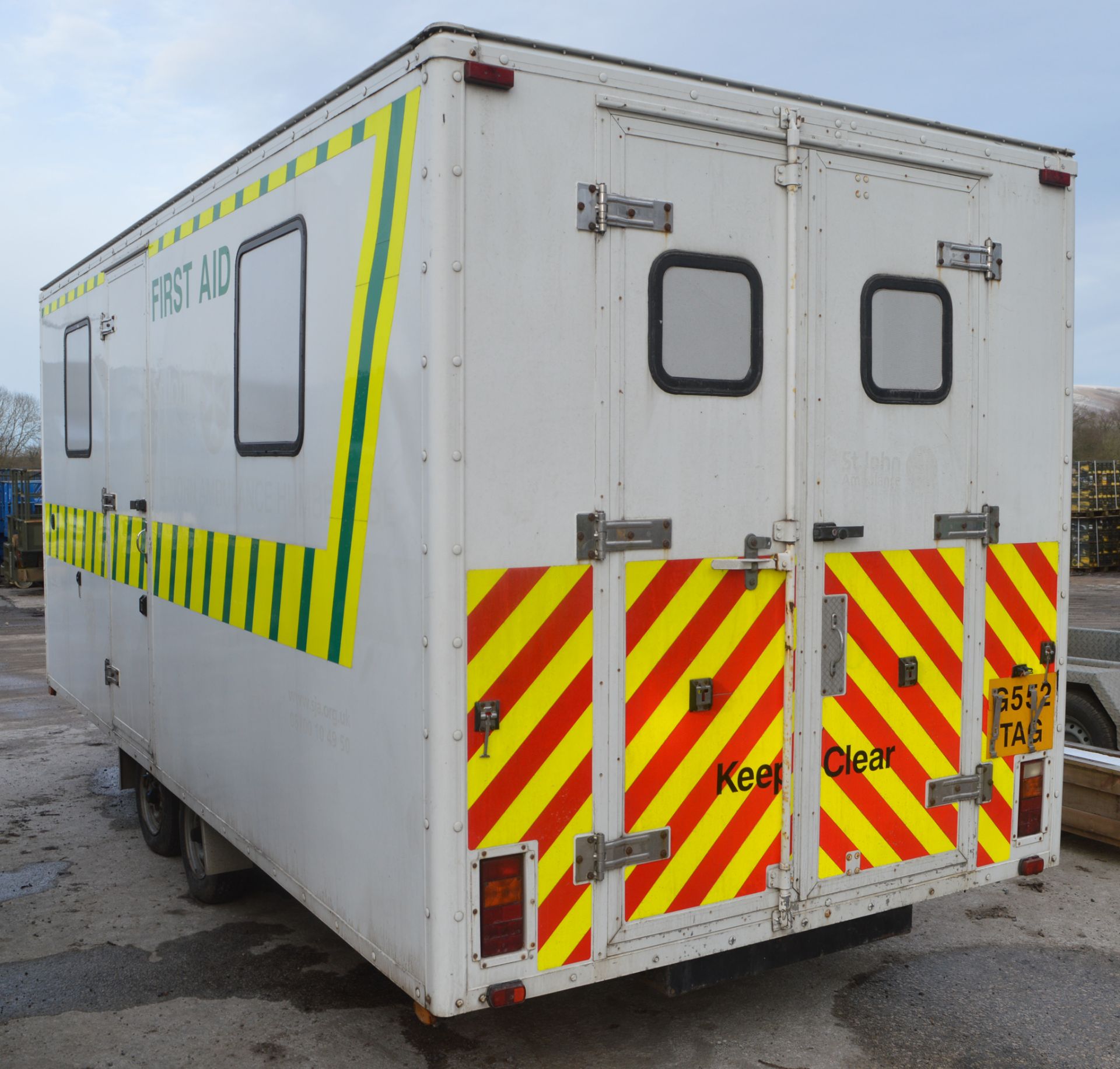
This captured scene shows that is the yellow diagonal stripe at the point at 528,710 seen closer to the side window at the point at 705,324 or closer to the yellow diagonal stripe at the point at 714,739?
the yellow diagonal stripe at the point at 714,739

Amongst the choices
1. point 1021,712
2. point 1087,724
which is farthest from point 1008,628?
point 1087,724

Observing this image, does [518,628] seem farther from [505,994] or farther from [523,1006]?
[523,1006]

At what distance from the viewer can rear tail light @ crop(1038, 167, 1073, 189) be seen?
399cm

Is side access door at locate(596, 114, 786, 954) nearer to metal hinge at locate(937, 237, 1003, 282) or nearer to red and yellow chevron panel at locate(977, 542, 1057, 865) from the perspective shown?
metal hinge at locate(937, 237, 1003, 282)

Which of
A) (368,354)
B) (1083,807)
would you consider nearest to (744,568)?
(368,354)

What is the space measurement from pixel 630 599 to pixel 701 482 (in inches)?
16.1

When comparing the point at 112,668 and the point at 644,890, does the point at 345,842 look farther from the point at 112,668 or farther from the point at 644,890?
the point at 112,668

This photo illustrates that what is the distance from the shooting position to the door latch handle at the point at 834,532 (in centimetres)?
357

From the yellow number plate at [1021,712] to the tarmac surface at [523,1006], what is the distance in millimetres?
993

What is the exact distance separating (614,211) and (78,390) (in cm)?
427

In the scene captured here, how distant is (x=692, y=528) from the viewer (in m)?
3.40

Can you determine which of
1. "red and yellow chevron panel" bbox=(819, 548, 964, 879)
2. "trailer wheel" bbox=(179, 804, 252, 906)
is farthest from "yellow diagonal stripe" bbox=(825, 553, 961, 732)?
"trailer wheel" bbox=(179, 804, 252, 906)

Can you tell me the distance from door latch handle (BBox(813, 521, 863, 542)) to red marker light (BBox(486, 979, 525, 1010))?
1.55 m

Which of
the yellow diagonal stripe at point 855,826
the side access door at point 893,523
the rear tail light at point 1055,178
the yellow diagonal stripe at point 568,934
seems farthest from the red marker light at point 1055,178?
the yellow diagonal stripe at point 568,934
